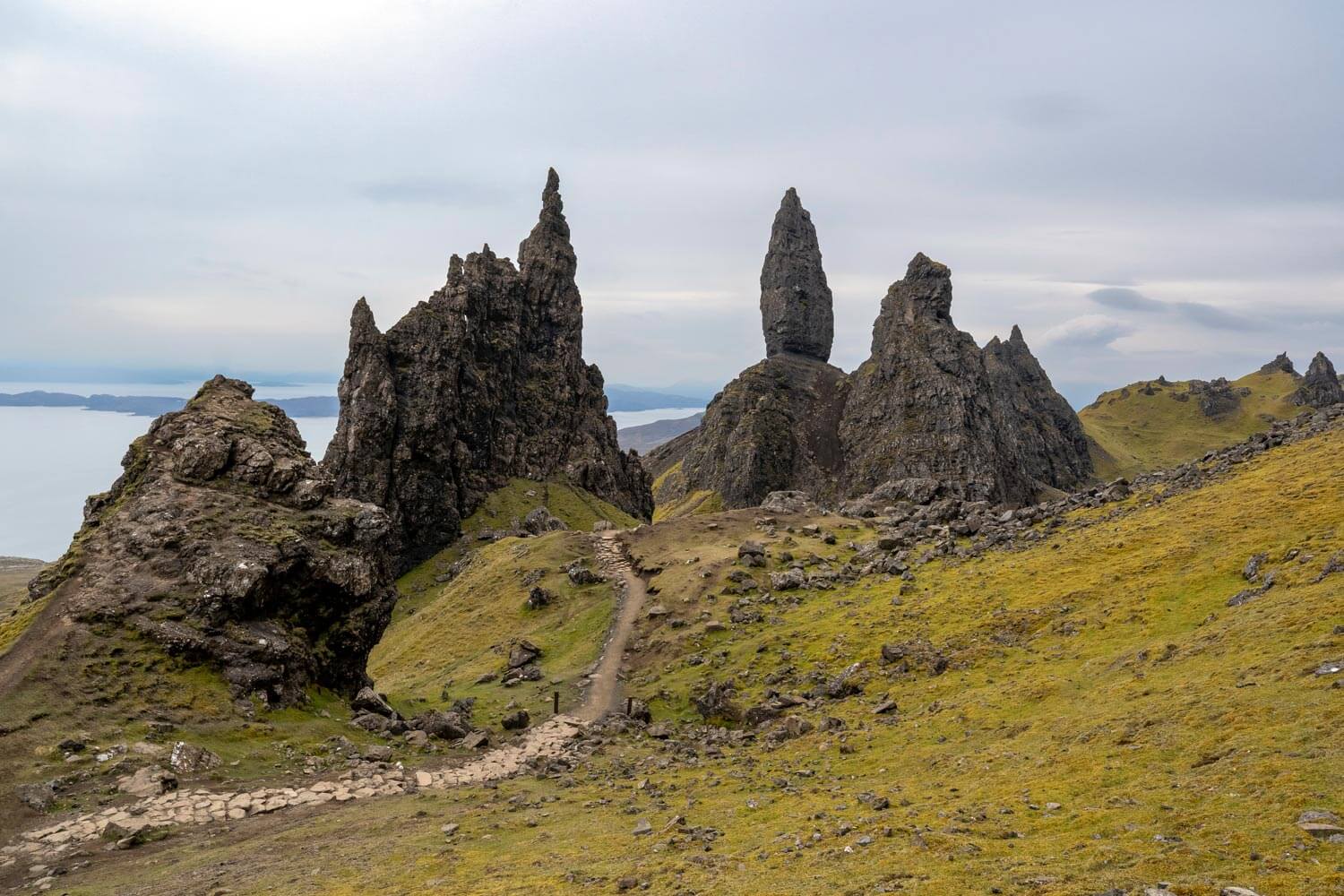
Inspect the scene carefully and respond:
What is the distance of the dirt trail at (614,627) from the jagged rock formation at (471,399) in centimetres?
6059

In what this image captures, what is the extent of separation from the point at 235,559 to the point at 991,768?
48.8 m

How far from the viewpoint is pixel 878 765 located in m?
38.8

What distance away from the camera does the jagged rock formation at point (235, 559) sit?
5028 cm

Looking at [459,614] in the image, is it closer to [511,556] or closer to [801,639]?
[511,556]

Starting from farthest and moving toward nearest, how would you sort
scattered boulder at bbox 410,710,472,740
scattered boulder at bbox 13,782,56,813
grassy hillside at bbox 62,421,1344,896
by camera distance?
scattered boulder at bbox 410,710,472,740 → scattered boulder at bbox 13,782,56,813 → grassy hillside at bbox 62,421,1344,896

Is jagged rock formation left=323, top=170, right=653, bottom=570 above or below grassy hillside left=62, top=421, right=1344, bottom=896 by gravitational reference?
above

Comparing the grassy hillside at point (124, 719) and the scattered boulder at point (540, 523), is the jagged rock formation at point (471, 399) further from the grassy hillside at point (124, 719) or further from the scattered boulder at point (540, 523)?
the grassy hillside at point (124, 719)

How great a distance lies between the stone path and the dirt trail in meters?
10.5

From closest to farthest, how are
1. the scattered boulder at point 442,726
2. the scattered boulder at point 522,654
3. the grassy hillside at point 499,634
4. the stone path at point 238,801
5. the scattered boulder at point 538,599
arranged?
the stone path at point 238,801 → the scattered boulder at point 442,726 → the grassy hillside at point 499,634 → the scattered boulder at point 522,654 → the scattered boulder at point 538,599

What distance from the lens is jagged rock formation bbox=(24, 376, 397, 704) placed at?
165ft

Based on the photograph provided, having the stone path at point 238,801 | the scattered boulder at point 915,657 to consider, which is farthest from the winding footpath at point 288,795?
the scattered boulder at point 915,657

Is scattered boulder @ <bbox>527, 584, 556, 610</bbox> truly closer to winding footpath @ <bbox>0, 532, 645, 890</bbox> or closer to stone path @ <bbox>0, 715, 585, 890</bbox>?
winding footpath @ <bbox>0, 532, 645, 890</bbox>

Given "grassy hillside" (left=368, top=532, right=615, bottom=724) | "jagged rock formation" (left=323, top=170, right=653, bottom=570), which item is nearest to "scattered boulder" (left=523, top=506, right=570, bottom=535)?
"jagged rock formation" (left=323, top=170, right=653, bottom=570)

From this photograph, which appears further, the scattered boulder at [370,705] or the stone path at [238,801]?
the scattered boulder at [370,705]
